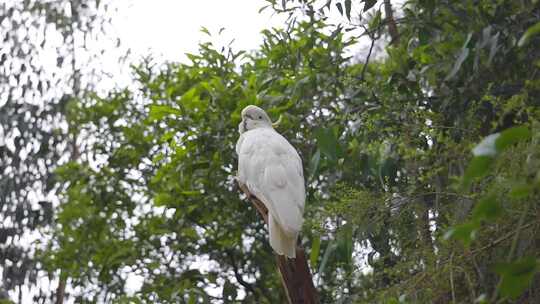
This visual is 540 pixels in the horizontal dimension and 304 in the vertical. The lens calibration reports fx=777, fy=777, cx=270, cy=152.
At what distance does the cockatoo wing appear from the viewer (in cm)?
229

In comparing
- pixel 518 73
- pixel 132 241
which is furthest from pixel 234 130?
pixel 518 73

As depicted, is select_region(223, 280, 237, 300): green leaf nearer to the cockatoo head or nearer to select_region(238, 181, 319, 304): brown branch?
the cockatoo head

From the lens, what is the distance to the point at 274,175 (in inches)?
97.9

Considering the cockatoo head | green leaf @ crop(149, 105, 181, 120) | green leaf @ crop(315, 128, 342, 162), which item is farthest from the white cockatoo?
green leaf @ crop(149, 105, 181, 120)

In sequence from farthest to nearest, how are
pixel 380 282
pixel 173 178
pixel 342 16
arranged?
pixel 173 178 → pixel 342 16 → pixel 380 282

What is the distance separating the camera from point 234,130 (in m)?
3.33

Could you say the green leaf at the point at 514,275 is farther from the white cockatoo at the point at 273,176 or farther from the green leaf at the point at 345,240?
the white cockatoo at the point at 273,176

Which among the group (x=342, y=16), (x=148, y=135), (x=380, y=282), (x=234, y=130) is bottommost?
(x=380, y=282)

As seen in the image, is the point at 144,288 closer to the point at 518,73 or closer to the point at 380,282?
the point at 380,282

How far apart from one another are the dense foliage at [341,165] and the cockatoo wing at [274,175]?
10 cm

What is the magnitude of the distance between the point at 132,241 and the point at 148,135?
55cm

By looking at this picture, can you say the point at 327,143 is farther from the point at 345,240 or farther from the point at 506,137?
the point at 506,137

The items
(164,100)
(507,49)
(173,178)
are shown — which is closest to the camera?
(507,49)

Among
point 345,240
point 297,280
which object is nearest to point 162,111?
point 297,280
